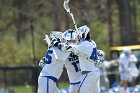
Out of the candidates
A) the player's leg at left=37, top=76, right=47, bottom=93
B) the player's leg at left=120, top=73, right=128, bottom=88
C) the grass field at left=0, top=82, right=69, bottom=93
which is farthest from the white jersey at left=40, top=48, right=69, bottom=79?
the player's leg at left=120, top=73, right=128, bottom=88

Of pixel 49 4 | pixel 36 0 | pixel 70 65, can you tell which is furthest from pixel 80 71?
pixel 36 0

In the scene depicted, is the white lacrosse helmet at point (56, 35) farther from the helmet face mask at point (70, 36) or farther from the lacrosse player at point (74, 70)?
the lacrosse player at point (74, 70)

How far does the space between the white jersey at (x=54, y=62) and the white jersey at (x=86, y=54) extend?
0.45 m

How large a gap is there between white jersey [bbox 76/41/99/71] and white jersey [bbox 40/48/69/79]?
45 centimetres

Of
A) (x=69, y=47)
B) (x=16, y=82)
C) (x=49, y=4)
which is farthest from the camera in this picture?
(x=49, y=4)

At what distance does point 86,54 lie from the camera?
49.2 feet

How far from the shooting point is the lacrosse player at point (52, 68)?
15047 millimetres

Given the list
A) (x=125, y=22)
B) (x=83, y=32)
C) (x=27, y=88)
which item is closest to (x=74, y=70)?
(x=83, y=32)

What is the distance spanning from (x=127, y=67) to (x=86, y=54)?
1181cm

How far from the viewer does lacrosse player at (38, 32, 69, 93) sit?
15.0 metres

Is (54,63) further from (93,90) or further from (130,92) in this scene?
(130,92)

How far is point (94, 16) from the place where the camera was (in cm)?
4694

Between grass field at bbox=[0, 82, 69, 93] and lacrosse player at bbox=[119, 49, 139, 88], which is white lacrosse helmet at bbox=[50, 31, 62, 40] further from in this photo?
lacrosse player at bbox=[119, 49, 139, 88]

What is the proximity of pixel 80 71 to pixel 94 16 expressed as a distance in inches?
1233
